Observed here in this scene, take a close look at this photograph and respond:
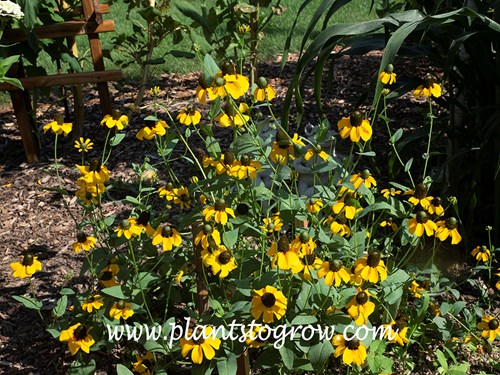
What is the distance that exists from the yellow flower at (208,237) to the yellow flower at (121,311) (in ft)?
0.91

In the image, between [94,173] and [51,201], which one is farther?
[51,201]

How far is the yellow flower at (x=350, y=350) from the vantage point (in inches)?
69.3

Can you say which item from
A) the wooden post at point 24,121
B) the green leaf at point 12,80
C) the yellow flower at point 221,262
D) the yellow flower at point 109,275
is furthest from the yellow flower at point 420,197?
the wooden post at point 24,121

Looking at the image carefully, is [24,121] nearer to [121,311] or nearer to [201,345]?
[121,311]

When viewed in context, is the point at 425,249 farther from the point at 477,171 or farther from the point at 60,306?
the point at 60,306

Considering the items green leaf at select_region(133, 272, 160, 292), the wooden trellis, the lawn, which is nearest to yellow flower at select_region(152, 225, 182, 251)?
Result: green leaf at select_region(133, 272, 160, 292)

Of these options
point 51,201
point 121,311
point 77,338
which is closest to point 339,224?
point 121,311

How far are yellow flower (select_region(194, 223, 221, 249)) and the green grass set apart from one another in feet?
8.72

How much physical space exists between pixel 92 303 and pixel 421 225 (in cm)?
92

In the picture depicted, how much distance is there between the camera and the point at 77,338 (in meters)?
1.94

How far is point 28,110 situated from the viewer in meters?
3.65

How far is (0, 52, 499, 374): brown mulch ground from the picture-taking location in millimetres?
2365

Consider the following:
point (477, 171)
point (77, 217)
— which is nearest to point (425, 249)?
point (477, 171)

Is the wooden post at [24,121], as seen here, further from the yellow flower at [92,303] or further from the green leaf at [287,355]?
the green leaf at [287,355]
